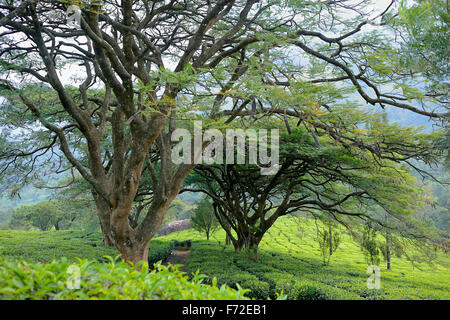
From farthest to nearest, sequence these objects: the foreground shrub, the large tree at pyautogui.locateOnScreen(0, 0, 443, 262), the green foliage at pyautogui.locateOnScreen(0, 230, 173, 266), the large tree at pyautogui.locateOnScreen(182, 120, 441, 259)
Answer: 1. the green foliage at pyautogui.locateOnScreen(0, 230, 173, 266)
2. the large tree at pyautogui.locateOnScreen(182, 120, 441, 259)
3. the large tree at pyautogui.locateOnScreen(0, 0, 443, 262)
4. the foreground shrub

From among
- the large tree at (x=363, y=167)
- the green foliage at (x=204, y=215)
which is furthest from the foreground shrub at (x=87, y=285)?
the green foliage at (x=204, y=215)

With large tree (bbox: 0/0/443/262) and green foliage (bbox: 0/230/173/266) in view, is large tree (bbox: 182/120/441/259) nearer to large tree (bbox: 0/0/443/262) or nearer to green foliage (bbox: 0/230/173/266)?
large tree (bbox: 0/0/443/262)

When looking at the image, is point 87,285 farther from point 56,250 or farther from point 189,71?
point 56,250

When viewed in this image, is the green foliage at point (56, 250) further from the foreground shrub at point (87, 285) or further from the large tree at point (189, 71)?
the large tree at point (189, 71)

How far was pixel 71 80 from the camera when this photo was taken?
319 inches

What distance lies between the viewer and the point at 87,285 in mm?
1571

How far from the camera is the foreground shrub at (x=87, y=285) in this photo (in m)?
1.44

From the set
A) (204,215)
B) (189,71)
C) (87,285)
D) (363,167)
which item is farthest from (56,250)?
(204,215)

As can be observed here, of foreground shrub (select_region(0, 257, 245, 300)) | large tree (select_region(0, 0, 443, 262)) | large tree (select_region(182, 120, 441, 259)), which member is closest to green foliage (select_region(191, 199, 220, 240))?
large tree (select_region(182, 120, 441, 259))

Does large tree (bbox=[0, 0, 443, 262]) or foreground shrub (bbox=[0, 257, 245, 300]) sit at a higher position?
large tree (bbox=[0, 0, 443, 262])

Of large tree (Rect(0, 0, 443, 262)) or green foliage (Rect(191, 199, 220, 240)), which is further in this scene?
green foliage (Rect(191, 199, 220, 240))

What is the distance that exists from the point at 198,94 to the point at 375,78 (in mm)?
2923

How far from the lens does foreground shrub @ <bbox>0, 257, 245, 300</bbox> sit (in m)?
1.44
